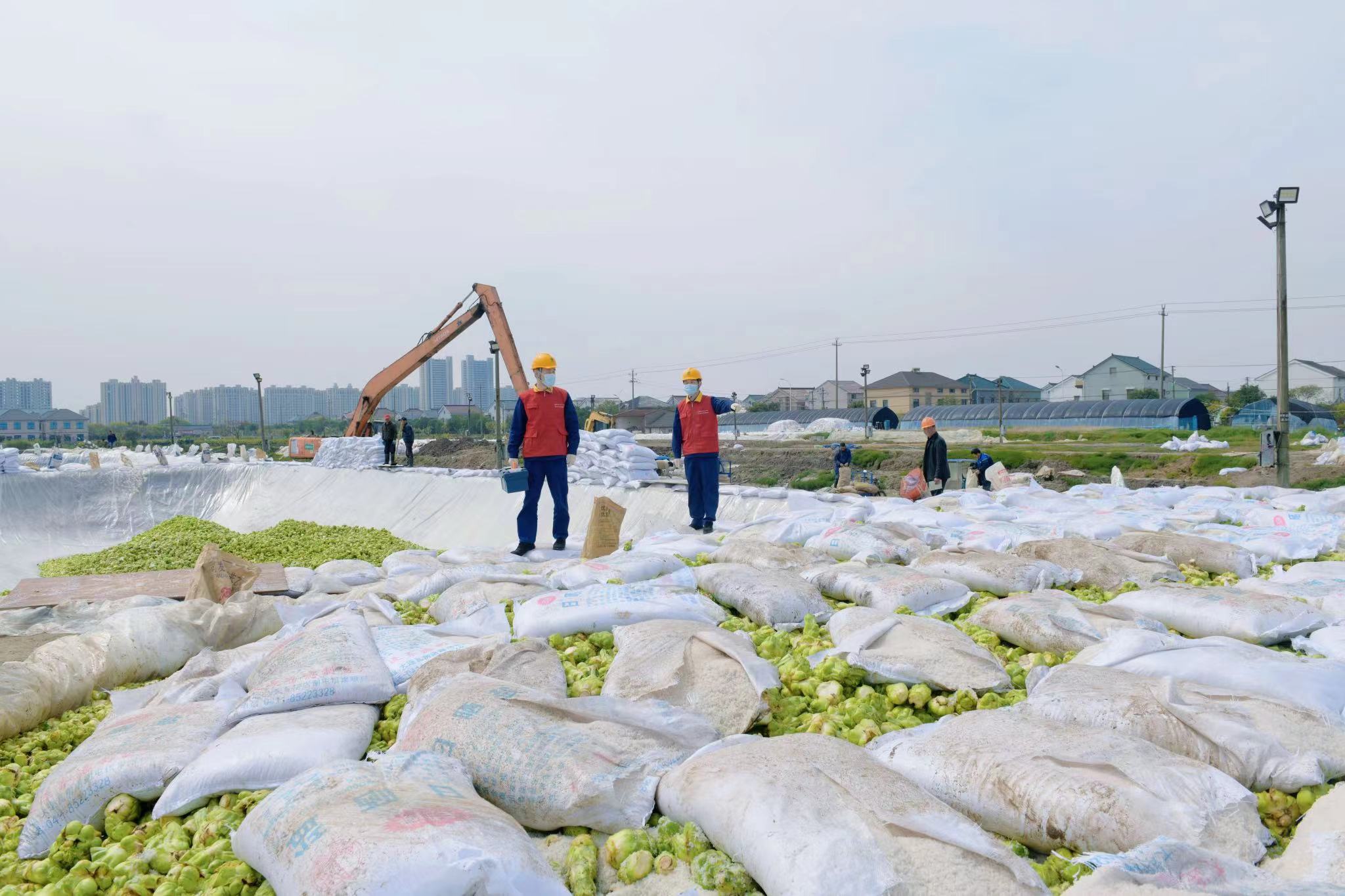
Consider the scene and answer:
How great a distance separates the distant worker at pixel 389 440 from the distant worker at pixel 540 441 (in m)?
12.4

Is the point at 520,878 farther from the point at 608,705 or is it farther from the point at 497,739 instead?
the point at 608,705

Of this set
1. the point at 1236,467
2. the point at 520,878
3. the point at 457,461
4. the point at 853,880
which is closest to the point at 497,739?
the point at 520,878

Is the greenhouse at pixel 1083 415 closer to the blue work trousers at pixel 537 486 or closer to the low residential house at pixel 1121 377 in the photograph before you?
the low residential house at pixel 1121 377

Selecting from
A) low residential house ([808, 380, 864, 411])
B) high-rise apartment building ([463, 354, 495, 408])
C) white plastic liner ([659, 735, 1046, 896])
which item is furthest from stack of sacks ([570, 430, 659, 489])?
high-rise apartment building ([463, 354, 495, 408])

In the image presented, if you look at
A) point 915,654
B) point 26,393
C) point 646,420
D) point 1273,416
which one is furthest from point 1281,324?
point 26,393

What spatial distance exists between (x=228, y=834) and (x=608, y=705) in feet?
3.31

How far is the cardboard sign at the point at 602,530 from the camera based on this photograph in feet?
20.7

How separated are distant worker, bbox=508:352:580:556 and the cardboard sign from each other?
0.79 meters

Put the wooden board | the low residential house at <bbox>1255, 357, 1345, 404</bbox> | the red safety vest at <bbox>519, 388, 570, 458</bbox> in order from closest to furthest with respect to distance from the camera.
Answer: the wooden board
the red safety vest at <bbox>519, 388, 570, 458</bbox>
the low residential house at <bbox>1255, 357, 1345, 404</bbox>

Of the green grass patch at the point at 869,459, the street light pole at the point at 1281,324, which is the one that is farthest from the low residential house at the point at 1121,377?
the street light pole at the point at 1281,324

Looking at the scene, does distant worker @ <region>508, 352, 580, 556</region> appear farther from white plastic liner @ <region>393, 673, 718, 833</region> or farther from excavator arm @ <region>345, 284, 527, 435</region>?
excavator arm @ <region>345, 284, 527, 435</region>

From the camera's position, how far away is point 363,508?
15.6 m

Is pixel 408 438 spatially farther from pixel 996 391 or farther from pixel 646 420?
pixel 996 391

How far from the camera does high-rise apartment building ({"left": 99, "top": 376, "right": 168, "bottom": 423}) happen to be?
120 m
